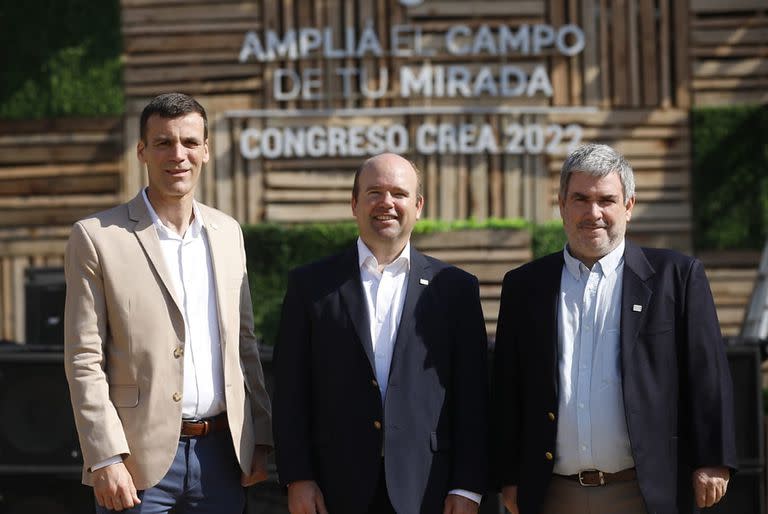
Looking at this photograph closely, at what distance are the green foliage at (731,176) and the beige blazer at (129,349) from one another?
8502 mm

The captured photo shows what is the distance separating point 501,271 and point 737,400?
540cm

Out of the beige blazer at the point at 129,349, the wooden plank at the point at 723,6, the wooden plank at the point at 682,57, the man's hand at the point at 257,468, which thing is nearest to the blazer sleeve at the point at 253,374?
the man's hand at the point at 257,468

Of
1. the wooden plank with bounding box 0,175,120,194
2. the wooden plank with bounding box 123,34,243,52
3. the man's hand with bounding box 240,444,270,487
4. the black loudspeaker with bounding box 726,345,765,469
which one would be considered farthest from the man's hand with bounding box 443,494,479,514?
the wooden plank with bounding box 0,175,120,194

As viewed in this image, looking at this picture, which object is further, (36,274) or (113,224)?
(36,274)

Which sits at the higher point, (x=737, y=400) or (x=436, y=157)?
(x=436, y=157)

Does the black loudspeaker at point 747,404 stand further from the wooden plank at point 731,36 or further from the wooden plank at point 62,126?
the wooden plank at point 62,126

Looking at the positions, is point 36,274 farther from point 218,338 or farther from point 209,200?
point 218,338

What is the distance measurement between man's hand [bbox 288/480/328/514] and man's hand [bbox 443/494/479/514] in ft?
1.26

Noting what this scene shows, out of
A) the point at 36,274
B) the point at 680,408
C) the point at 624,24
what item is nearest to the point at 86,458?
the point at 680,408

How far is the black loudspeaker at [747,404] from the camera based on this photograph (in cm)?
487

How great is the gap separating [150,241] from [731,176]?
28.8 feet

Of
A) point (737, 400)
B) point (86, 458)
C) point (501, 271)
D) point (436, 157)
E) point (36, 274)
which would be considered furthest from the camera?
point (436, 157)

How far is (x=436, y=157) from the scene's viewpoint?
35.7ft

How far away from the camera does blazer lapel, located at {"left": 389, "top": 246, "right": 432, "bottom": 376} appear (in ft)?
11.0
